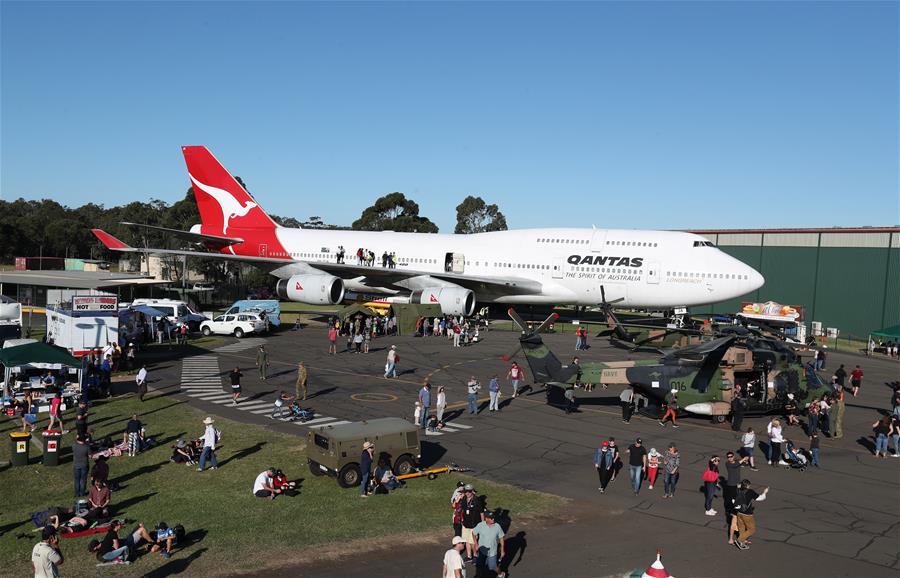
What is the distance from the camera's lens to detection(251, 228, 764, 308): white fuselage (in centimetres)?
4400

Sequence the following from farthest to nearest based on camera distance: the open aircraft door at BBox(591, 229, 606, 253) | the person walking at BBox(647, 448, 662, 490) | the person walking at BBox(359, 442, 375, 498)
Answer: the open aircraft door at BBox(591, 229, 606, 253) → the person walking at BBox(647, 448, 662, 490) → the person walking at BBox(359, 442, 375, 498)

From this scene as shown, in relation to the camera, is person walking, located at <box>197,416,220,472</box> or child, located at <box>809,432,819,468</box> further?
child, located at <box>809,432,819,468</box>

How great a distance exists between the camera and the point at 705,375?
82.1 feet

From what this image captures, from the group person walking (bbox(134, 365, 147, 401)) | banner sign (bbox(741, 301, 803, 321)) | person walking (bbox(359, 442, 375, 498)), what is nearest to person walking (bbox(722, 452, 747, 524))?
person walking (bbox(359, 442, 375, 498))

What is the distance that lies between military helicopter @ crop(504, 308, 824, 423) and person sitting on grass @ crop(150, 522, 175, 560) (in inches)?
530

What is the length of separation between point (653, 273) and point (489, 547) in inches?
1342

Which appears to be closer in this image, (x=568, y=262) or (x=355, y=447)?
(x=355, y=447)

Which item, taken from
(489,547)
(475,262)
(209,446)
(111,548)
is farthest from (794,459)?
(475,262)

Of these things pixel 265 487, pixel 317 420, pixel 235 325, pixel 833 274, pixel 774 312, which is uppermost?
pixel 833 274

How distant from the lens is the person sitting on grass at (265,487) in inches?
698

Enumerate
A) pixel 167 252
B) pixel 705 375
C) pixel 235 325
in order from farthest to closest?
1. pixel 167 252
2. pixel 235 325
3. pixel 705 375

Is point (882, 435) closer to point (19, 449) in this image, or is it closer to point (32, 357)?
point (19, 449)

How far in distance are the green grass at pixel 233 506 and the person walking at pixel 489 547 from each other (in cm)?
265

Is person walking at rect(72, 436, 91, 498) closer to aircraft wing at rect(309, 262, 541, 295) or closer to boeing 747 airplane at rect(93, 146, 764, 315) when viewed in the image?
boeing 747 airplane at rect(93, 146, 764, 315)
